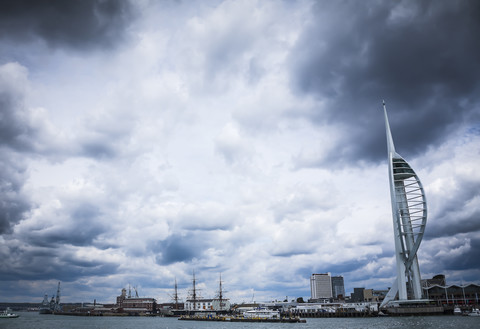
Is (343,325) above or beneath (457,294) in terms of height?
beneath

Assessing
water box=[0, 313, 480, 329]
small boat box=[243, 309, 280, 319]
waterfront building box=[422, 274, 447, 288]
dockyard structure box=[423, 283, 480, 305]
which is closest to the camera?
water box=[0, 313, 480, 329]

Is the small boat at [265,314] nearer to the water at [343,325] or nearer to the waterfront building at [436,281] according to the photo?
the water at [343,325]

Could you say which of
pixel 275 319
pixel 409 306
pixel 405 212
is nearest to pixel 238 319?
pixel 275 319

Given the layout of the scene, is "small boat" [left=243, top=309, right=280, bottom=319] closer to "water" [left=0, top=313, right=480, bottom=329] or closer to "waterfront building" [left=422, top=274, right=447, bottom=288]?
"water" [left=0, top=313, right=480, bottom=329]

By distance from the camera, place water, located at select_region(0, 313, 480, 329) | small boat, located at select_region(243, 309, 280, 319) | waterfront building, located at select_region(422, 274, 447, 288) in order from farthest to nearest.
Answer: waterfront building, located at select_region(422, 274, 447, 288) → small boat, located at select_region(243, 309, 280, 319) → water, located at select_region(0, 313, 480, 329)

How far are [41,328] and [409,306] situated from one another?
108676 millimetres

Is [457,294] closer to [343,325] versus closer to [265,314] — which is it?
[265,314]

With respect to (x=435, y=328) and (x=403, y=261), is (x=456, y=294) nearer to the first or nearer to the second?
(x=403, y=261)

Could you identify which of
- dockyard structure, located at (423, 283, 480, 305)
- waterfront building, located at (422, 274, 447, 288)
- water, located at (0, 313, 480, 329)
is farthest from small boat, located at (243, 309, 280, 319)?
waterfront building, located at (422, 274, 447, 288)

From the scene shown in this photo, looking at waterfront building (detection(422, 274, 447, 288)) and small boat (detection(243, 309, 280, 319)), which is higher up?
waterfront building (detection(422, 274, 447, 288))

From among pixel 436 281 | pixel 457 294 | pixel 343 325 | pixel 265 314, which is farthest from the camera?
pixel 436 281

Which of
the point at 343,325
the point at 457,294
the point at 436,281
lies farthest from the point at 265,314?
the point at 436,281

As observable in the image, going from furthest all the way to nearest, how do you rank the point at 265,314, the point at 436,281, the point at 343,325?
the point at 436,281, the point at 265,314, the point at 343,325

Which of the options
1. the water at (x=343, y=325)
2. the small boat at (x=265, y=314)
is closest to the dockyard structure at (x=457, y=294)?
the water at (x=343, y=325)
